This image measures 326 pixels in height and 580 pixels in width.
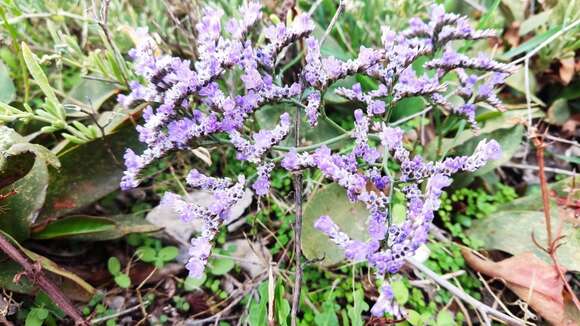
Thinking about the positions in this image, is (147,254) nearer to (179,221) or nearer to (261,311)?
(179,221)

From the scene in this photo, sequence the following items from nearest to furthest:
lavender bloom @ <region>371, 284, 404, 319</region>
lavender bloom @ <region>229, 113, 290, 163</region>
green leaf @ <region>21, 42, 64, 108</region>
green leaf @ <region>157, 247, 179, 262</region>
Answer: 1. lavender bloom @ <region>371, 284, 404, 319</region>
2. lavender bloom @ <region>229, 113, 290, 163</region>
3. green leaf @ <region>21, 42, 64, 108</region>
4. green leaf @ <region>157, 247, 179, 262</region>

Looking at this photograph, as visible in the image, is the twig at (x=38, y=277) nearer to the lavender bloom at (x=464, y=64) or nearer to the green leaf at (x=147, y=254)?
the green leaf at (x=147, y=254)

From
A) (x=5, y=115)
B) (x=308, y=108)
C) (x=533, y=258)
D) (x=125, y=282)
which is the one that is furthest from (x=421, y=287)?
(x=5, y=115)

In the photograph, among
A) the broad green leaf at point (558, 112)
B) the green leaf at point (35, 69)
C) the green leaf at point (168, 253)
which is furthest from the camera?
the broad green leaf at point (558, 112)

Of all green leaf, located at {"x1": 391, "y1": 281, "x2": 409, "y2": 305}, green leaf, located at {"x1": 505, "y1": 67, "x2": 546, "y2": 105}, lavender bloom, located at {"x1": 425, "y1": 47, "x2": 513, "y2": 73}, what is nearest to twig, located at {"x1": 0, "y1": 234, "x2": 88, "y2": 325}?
green leaf, located at {"x1": 391, "y1": 281, "x2": 409, "y2": 305}

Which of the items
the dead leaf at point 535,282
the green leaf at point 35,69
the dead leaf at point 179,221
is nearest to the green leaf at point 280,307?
the dead leaf at point 179,221

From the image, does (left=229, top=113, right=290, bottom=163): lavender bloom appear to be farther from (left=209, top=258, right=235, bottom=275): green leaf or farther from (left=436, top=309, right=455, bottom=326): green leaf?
(left=436, top=309, right=455, bottom=326): green leaf
